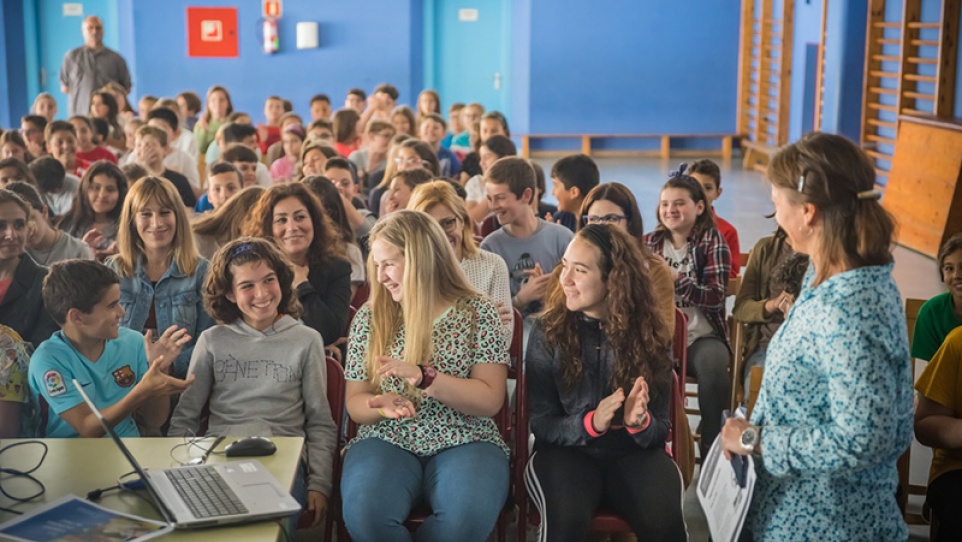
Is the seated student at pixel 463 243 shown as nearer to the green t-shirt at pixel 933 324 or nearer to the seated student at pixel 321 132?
the green t-shirt at pixel 933 324

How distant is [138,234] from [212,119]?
667cm

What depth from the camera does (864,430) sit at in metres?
2.27

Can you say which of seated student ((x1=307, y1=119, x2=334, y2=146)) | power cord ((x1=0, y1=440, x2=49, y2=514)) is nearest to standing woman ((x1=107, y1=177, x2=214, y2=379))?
power cord ((x1=0, y1=440, x2=49, y2=514))

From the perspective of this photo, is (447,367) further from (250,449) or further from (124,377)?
(124,377)

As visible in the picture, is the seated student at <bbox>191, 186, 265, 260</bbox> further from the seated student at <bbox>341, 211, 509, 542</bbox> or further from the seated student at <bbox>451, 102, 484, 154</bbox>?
the seated student at <bbox>451, 102, 484, 154</bbox>

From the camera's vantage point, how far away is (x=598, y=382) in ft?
10.8

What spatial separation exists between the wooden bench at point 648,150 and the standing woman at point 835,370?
14.3 metres

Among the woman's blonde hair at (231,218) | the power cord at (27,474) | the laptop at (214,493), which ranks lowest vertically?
the power cord at (27,474)

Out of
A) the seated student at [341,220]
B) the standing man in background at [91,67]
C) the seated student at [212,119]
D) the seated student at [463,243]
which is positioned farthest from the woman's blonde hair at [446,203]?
the standing man in background at [91,67]

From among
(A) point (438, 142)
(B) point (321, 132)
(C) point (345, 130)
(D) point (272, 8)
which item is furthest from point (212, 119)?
(D) point (272, 8)

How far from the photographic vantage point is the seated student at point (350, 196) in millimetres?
5578

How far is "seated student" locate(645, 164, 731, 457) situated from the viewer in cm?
439

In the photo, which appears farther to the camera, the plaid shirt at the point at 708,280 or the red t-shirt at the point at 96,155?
the red t-shirt at the point at 96,155

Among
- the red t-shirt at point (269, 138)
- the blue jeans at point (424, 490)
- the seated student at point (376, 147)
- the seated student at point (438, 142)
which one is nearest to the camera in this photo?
the blue jeans at point (424, 490)
